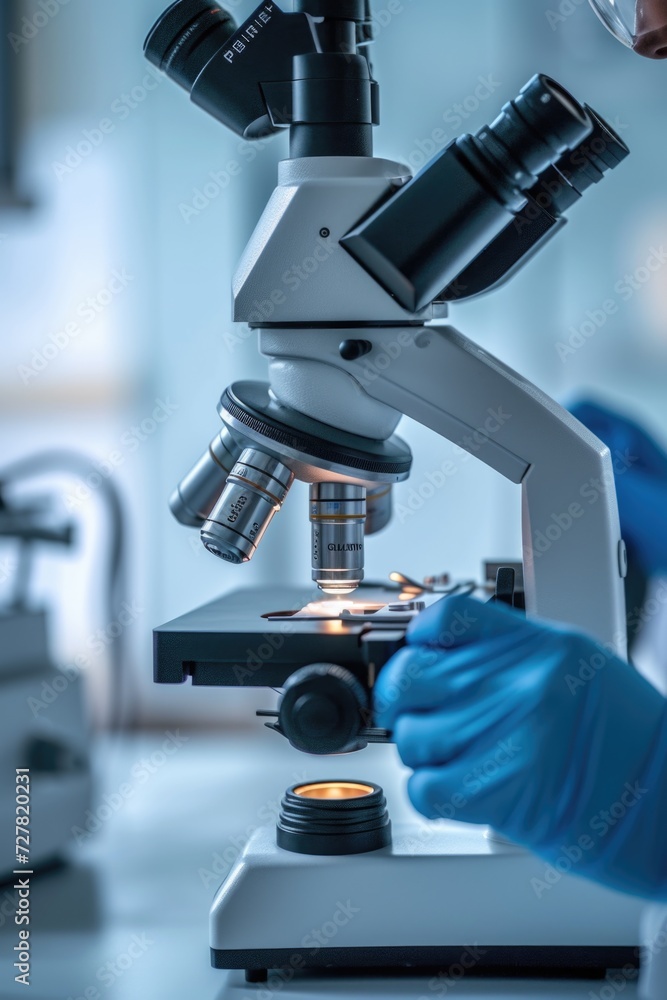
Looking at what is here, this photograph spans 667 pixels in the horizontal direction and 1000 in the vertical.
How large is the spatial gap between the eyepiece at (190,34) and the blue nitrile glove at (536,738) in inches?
22.6

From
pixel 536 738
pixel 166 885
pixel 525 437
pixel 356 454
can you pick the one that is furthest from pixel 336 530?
pixel 166 885

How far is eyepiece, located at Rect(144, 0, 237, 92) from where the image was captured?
39.4 inches

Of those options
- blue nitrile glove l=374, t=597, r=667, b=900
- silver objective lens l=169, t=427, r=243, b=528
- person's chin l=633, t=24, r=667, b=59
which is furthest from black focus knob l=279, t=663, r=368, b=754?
person's chin l=633, t=24, r=667, b=59

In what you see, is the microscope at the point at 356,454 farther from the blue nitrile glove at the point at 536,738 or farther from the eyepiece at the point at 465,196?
the blue nitrile glove at the point at 536,738

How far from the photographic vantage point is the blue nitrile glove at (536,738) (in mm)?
764

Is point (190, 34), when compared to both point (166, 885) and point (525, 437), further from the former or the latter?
point (166, 885)

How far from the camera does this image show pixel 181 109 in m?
2.35

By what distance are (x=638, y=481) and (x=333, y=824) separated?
487 mm

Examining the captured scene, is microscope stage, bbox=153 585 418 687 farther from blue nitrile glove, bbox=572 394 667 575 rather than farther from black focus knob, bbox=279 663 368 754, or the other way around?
blue nitrile glove, bbox=572 394 667 575

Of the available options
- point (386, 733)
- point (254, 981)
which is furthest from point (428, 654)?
point (254, 981)

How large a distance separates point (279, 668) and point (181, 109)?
1797 mm

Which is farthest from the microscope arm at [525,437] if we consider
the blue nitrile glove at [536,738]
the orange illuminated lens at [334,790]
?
the orange illuminated lens at [334,790]

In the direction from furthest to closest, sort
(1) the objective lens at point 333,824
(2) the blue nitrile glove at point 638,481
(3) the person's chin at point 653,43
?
(2) the blue nitrile glove at point 638,481
(1) the objective lens at point 333,824
(3) the person's chin at point 653,43

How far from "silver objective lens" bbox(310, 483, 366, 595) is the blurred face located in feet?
1.48
